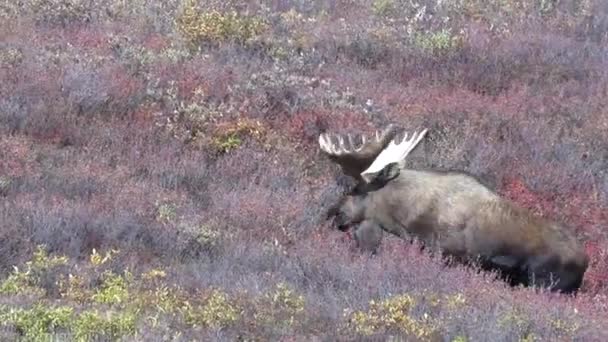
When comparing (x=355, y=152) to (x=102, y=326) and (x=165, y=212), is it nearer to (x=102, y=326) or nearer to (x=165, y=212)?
(x=165, y=212)

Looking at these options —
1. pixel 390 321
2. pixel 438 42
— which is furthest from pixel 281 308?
pixel 438 42

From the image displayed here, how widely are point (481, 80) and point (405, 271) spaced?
5776mm

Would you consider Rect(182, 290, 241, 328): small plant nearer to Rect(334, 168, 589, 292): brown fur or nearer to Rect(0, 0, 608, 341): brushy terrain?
Rect(0, 0, 608, 341): brushy terrain

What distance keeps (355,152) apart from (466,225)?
114 centimetres

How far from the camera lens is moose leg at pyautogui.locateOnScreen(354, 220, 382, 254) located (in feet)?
31.5

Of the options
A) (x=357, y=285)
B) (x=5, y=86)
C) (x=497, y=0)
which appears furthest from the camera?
(x=497, y=0)

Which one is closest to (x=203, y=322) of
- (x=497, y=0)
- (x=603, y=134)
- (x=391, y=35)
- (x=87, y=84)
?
(x=87, y=84)

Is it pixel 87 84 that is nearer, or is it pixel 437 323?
pixel 437 323

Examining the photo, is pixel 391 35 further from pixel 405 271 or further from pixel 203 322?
pixel 203 322

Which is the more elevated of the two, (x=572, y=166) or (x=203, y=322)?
(x=203, y=322)

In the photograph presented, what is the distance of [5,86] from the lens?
1161cm

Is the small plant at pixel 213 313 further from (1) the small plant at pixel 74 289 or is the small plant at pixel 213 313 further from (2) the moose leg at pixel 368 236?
(2) the moose leg at pixel 368 236

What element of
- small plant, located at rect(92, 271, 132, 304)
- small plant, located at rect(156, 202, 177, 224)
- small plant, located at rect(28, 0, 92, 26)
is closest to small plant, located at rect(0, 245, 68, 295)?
small plant, located at rect(92, 271, 132, 304)

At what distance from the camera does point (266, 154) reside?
11305 millimetres
